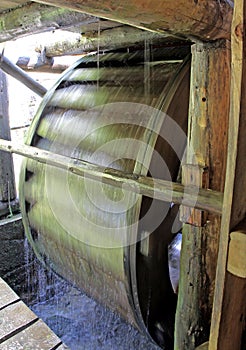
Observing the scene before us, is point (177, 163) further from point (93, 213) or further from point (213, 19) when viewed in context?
point (213, 19)

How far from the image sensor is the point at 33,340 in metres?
1.40

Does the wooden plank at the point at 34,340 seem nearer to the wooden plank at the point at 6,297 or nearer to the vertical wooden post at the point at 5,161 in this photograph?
the wooden plank at the point at 6,297

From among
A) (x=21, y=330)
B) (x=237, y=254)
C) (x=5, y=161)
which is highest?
(x=237, y=254)

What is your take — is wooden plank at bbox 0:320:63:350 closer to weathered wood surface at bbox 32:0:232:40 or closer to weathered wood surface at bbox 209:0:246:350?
weathered wood surface at bbox 209:0:246:350

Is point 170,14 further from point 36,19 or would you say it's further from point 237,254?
point 36,19

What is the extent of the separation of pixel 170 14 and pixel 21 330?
1.31 meters

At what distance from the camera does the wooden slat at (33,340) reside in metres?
1.36

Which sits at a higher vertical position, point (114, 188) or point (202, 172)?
point (202, 172)

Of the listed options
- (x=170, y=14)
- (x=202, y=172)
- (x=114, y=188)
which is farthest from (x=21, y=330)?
(x=170, y=14)

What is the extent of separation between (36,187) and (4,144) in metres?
0.38

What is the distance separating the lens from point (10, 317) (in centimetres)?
154

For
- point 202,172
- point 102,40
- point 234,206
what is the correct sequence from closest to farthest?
point 234,206, point 202,172, point 102,40

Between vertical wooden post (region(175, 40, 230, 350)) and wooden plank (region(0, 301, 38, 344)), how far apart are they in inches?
25.5

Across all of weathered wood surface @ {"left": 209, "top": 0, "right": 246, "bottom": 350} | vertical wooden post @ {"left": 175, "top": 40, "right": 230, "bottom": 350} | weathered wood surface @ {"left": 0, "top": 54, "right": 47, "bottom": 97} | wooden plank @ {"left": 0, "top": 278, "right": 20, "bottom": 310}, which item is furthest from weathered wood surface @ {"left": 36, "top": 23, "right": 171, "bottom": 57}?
wooden plank @ {"left": 0, "top": 278, "right": 20, "bottom": 310}
